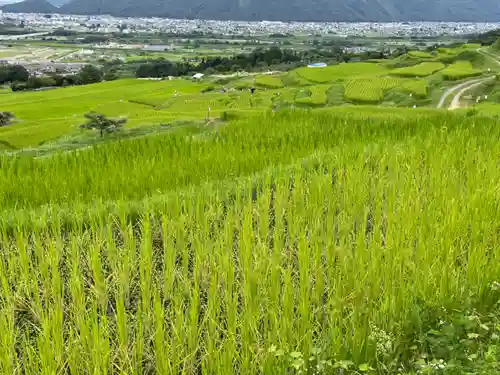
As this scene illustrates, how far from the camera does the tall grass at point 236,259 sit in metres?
2.50

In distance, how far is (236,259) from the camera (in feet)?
12.1

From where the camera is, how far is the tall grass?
98.3 inches

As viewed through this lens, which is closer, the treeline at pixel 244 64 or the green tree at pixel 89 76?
the green tree at pixel 89 76

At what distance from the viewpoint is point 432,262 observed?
10.7ft

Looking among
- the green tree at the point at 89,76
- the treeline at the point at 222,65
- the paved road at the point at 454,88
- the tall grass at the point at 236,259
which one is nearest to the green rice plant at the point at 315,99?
the paved road at the point at 454,88

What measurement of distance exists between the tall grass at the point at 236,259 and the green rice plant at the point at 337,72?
29.5m

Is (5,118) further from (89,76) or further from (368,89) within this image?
(89,76)

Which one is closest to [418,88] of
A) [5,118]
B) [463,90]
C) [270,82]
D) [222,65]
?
[463,90]

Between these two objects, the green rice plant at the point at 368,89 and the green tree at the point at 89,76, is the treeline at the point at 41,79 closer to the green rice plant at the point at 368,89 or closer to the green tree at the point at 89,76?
the green tree at the point at 89,76

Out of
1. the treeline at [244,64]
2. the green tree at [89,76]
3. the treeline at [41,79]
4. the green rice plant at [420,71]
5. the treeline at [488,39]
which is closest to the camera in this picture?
the green rice plant at [420,71]

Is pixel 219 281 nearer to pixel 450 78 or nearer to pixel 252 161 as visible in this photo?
pixel 252 161

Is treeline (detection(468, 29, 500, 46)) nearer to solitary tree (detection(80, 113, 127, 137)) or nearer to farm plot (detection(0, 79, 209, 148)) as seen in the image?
farm plot (detection(0, 79, 209, 148))

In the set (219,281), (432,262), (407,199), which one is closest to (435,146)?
(407,199)

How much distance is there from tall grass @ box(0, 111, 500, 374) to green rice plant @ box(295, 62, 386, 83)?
29.5 meters
